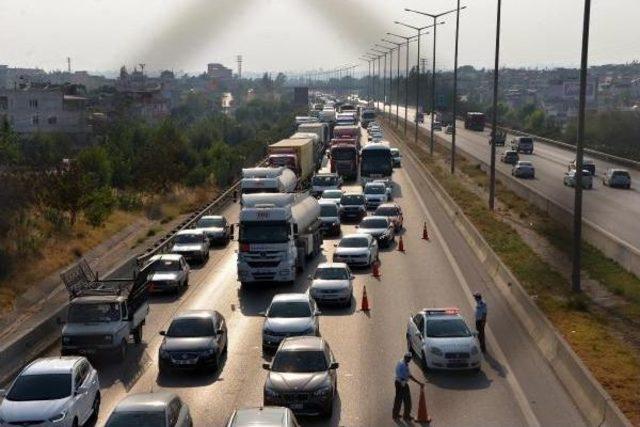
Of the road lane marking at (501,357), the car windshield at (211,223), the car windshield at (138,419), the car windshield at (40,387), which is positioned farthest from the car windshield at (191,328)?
the car windshield at (211,223)

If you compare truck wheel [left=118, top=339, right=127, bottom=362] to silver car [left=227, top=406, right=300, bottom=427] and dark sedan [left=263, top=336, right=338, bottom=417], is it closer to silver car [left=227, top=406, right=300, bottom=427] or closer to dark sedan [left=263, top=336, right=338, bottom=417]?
dark sedan [left=263, top=336, right=338, bottom=417]

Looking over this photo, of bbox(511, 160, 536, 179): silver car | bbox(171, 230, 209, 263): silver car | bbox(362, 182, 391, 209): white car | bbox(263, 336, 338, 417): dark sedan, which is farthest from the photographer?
bbox(511, 160, 536, 179): silver car

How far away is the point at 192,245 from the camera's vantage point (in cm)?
3719

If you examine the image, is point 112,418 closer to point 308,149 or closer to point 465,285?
point 465,285

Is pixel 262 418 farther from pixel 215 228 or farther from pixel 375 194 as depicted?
pixel 375 194

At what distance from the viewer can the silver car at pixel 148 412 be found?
13961 mm

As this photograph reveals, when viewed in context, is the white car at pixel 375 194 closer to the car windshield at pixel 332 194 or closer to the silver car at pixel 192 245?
the car windshield at pixel 332 194

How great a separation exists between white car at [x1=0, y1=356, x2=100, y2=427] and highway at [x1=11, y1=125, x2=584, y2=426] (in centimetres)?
98

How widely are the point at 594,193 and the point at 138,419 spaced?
54913mm

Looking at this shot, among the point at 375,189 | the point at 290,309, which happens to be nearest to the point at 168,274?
the point at 290,309

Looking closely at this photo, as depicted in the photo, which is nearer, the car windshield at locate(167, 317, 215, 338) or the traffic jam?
the traffic jam

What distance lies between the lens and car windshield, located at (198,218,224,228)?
42500 mm

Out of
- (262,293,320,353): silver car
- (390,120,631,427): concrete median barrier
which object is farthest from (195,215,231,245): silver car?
(262,293,320,353): silver car

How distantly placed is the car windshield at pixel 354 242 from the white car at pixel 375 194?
1634 cm
